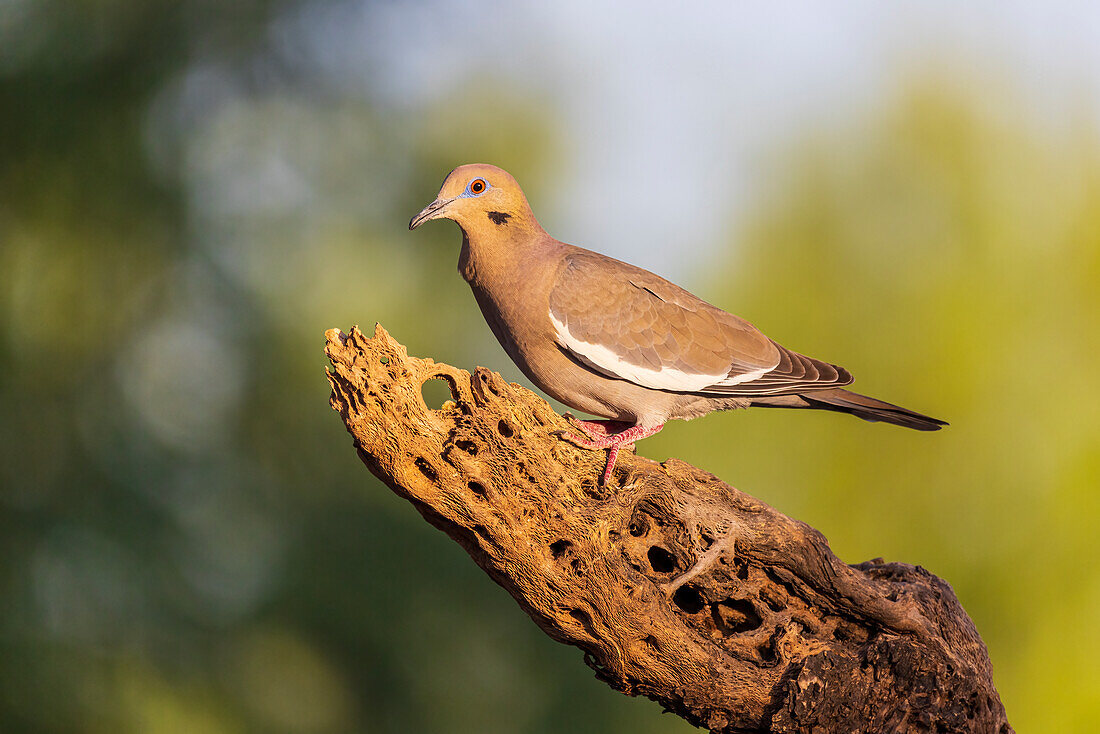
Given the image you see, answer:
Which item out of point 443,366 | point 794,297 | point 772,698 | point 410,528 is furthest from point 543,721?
point 443,366

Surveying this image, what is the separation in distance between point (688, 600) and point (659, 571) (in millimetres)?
165

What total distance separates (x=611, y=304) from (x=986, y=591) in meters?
6.76

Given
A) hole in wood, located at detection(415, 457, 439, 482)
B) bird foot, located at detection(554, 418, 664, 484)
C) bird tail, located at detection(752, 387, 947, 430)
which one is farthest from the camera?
bird tail, located at detection(752, 387, 947, 430)

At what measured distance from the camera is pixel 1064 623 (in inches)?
336

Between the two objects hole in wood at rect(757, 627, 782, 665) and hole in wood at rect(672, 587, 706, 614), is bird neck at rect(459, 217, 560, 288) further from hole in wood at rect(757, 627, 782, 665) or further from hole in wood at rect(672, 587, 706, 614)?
hole in wood at rect(757, 627, 782, 665)

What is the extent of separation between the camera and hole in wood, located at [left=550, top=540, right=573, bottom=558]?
328 cm

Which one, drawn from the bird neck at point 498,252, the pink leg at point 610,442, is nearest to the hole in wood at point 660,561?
the pink leg at point 610,442

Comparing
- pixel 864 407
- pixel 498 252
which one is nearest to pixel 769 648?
pixel 864 407

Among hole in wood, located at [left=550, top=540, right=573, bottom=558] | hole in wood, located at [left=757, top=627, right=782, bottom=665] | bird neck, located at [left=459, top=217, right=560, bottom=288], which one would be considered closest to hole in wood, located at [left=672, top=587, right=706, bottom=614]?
hole in wood, located at [left=757, top=627, right=782, bottom=665]

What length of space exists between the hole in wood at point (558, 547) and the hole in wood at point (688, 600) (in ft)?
1.90

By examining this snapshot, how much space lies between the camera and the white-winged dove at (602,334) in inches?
143

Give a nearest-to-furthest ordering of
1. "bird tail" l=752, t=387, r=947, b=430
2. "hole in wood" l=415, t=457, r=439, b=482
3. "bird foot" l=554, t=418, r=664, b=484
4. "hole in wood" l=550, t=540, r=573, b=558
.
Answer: "hole in wood" l=415, t=457, r=439, b=482, "hole in wood" l=550, t=540, r=573, b=558, "bird foot" l=554, t=418, r=664, b=484, "bird tail" l=752, t=387, r=947, b=430

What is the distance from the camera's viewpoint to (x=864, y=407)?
401 cm

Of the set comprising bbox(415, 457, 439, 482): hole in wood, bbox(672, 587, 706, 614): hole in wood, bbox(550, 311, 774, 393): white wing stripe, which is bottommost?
bbox(672, 587, 706, 614): hole in wood
